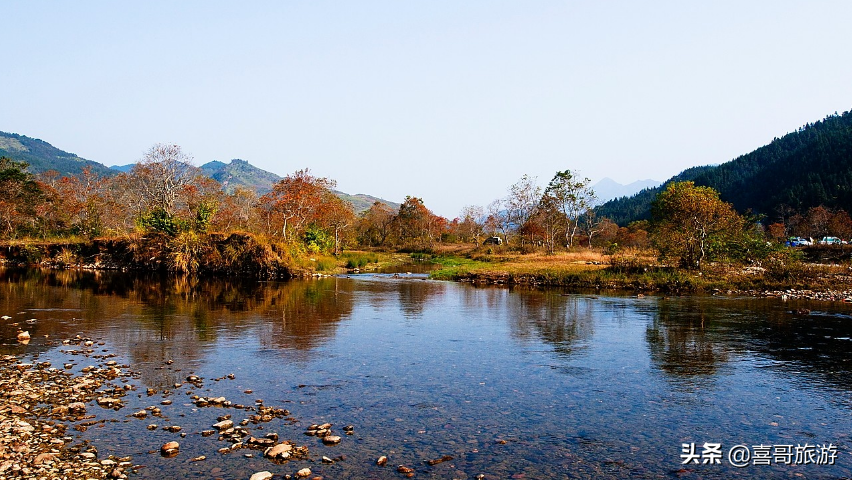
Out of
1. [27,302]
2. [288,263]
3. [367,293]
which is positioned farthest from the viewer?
[288,263]

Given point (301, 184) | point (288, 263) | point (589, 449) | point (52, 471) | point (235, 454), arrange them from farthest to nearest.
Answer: point (301, 184) < point (288, 263) < point (589, 449) < point (235, 454) < point (52, 471)

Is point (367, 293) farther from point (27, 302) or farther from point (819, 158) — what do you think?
point (819, 158)

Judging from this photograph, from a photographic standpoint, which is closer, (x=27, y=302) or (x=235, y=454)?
(x=235, y=454)

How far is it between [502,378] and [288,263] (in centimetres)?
3135

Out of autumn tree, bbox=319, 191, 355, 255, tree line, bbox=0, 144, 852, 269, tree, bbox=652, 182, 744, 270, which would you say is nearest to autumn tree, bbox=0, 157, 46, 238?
tree line, bbox=0, 144, 852, 269

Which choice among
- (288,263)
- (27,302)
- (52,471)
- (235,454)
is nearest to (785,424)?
(235,454)

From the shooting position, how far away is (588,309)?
23578 millimetres

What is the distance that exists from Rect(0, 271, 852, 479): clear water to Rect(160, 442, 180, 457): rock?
15cm

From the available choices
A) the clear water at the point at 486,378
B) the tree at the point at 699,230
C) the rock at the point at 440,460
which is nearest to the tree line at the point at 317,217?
the tree at the point at 699,230

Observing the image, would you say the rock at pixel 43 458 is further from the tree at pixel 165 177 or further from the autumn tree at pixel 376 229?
the autumn tree at pixel 376 229

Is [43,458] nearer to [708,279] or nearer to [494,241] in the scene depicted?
[708,279]

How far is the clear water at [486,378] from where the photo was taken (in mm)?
7621

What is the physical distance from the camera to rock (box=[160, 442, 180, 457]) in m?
7.35

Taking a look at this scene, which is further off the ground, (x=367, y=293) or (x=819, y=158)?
(x=819, y=158)
